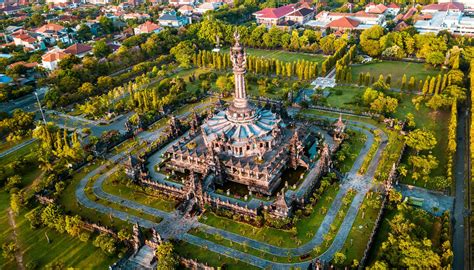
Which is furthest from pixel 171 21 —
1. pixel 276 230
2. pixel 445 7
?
pixel 276 230

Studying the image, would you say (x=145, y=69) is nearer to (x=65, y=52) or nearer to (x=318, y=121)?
(x=65, y=52)

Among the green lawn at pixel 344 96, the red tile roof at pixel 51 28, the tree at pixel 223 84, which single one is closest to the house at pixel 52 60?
the red tile roof at pixel 51 28

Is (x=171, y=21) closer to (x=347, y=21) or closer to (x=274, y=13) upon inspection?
(x=274, y=13)

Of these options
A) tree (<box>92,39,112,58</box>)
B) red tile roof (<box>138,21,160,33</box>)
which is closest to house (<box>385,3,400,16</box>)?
red tile roof (<box>138,21,160,33</box>)

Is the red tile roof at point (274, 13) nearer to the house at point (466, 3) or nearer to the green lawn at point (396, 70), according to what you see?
the green lawn at point (396, 70)

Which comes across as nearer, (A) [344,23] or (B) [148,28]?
(A) [344,23]

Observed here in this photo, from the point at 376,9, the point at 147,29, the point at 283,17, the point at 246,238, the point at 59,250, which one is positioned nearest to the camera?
the point at 59,250

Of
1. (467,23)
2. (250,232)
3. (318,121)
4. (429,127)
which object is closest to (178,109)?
(318,121)

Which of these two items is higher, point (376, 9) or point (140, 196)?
point (376, 9)
